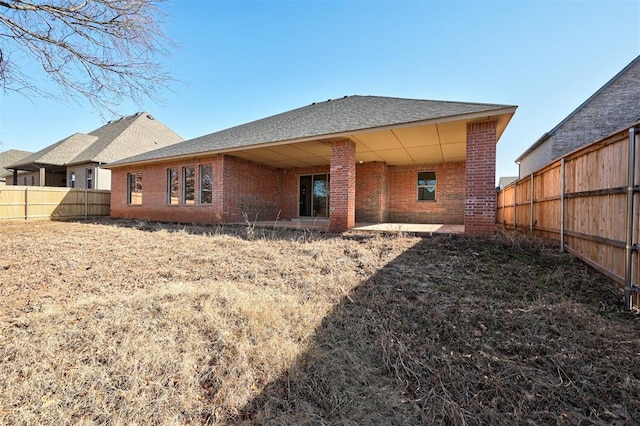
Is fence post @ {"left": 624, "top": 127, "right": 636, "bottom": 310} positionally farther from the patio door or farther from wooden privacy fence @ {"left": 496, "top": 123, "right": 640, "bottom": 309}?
the patio door

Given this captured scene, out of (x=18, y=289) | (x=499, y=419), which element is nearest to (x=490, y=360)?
(x=499, y=419)

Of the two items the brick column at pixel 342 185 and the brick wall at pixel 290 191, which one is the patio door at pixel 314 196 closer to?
the brick wall at pixel 290 191

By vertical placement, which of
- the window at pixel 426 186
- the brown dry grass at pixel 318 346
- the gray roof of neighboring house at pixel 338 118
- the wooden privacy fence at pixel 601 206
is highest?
the gray roof of neighboring house at pixel 338 118

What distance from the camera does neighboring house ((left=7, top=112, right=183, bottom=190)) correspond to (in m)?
18.9

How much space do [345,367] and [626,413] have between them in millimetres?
1871

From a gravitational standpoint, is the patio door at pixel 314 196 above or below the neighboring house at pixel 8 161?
below

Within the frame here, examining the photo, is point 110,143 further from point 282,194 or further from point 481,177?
point 481,177

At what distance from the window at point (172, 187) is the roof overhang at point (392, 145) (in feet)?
2.70

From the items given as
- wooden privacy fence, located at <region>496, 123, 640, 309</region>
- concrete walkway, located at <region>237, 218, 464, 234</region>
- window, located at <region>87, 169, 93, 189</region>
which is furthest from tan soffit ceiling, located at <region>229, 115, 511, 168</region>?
window, located at <region>87, 169, 93, 189</region>

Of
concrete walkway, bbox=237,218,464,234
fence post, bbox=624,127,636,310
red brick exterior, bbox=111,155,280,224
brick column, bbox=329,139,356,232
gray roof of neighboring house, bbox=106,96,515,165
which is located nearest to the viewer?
fence post, bbox=624,127,636,310

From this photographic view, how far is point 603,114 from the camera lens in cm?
1288

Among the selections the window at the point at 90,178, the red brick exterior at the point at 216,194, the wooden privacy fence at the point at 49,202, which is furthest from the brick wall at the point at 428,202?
the window at the point at 90,178

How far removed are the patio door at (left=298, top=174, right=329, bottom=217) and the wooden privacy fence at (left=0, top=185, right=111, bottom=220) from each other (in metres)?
12.3

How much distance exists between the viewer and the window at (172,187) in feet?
42.0
